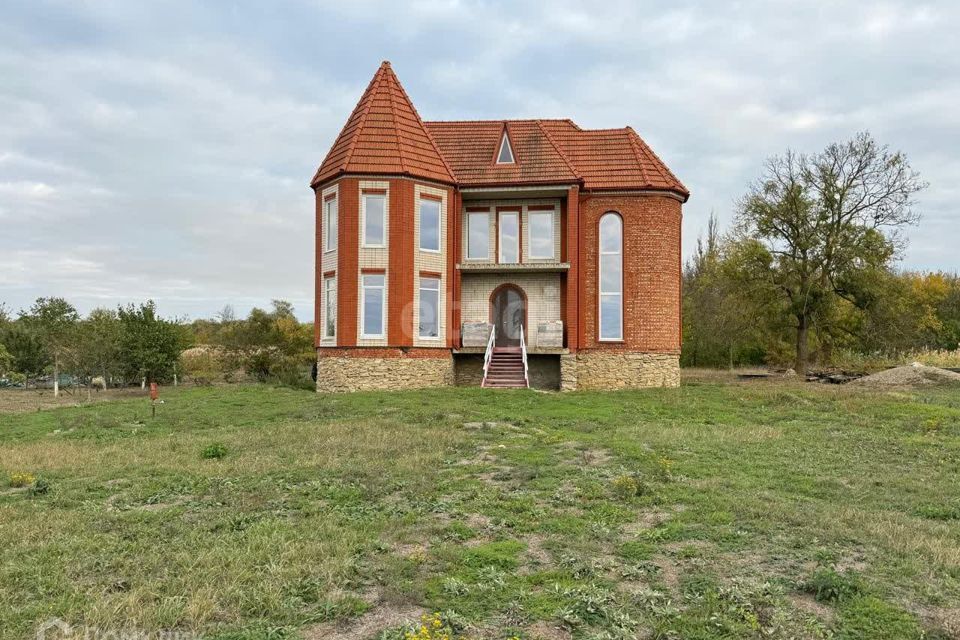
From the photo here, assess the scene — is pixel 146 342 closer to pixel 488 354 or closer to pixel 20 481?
pixel 488 354

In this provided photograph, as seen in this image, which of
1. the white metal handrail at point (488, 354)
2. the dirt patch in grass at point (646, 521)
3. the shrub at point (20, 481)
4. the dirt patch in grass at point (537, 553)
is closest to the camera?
the dirt patch in grass at point (537, 553)

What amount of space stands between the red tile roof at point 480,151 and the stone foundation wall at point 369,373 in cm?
635

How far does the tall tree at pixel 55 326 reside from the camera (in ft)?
86.1

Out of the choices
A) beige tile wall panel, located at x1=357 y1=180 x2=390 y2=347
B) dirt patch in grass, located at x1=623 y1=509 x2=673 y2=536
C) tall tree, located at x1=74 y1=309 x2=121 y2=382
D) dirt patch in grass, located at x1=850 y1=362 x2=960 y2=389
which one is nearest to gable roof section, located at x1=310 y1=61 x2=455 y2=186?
beige tile wall panel, located at x1=357 y1=180 x2=390 y2=347

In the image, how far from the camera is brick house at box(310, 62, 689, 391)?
2266cm

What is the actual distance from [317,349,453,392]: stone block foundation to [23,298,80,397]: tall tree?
446 inches

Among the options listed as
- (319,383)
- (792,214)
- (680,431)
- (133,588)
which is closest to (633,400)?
(680,431)

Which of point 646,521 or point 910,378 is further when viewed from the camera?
point 910,378

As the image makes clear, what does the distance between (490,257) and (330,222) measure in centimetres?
606

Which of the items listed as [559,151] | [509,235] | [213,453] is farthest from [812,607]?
[559,151]

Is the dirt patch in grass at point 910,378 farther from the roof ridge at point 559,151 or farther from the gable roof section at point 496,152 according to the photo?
the gable roof section at point 496,152

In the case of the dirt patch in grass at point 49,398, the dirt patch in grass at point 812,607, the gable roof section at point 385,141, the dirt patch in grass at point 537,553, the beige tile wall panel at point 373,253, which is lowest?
the dirt patch in grass at point 49,398

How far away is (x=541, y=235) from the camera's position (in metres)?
25.5

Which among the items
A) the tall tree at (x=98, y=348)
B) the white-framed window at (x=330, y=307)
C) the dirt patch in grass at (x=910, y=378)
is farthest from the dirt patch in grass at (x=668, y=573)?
the tall tree at (x=98, y=348)
